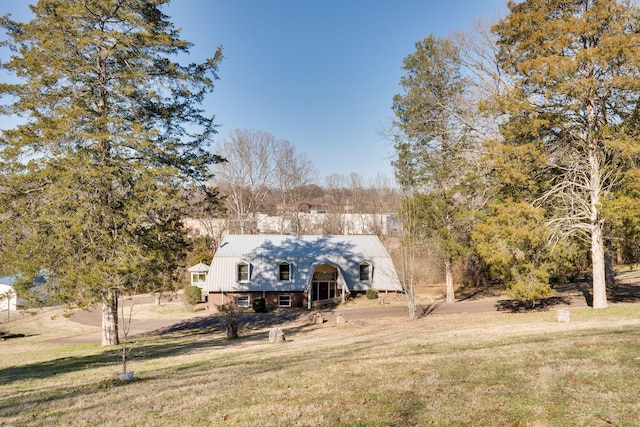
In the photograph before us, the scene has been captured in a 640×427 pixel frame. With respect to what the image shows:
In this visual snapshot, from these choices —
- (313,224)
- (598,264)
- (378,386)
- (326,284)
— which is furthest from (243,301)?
(378,386)

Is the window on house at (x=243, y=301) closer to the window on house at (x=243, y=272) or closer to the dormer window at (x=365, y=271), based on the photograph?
the window on house at (x=243, y=272)

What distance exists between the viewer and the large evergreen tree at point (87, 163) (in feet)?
46.9

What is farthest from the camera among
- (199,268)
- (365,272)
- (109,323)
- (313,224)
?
(313,224)

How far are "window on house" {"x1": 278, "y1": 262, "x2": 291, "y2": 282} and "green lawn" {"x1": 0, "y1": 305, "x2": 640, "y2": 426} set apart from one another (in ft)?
66.2

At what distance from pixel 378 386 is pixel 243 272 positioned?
27.0 metres

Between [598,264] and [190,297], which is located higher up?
[598,264]

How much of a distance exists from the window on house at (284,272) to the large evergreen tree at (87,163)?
1607 centimetres

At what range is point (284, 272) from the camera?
109 feet

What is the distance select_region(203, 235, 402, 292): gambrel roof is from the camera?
106 ft

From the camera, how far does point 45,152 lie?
592 inches

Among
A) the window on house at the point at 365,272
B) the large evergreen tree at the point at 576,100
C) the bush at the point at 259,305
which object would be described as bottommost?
the bush at the point at 259,305

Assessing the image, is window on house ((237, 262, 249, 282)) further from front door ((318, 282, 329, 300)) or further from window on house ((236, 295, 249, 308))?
front door ((318, 282, 329, 300))

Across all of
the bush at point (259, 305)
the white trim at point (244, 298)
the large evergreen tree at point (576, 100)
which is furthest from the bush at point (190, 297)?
the large evergreen tree at point (576, 100)

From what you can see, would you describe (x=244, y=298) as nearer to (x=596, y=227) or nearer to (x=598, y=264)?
(x=598, y=264)
